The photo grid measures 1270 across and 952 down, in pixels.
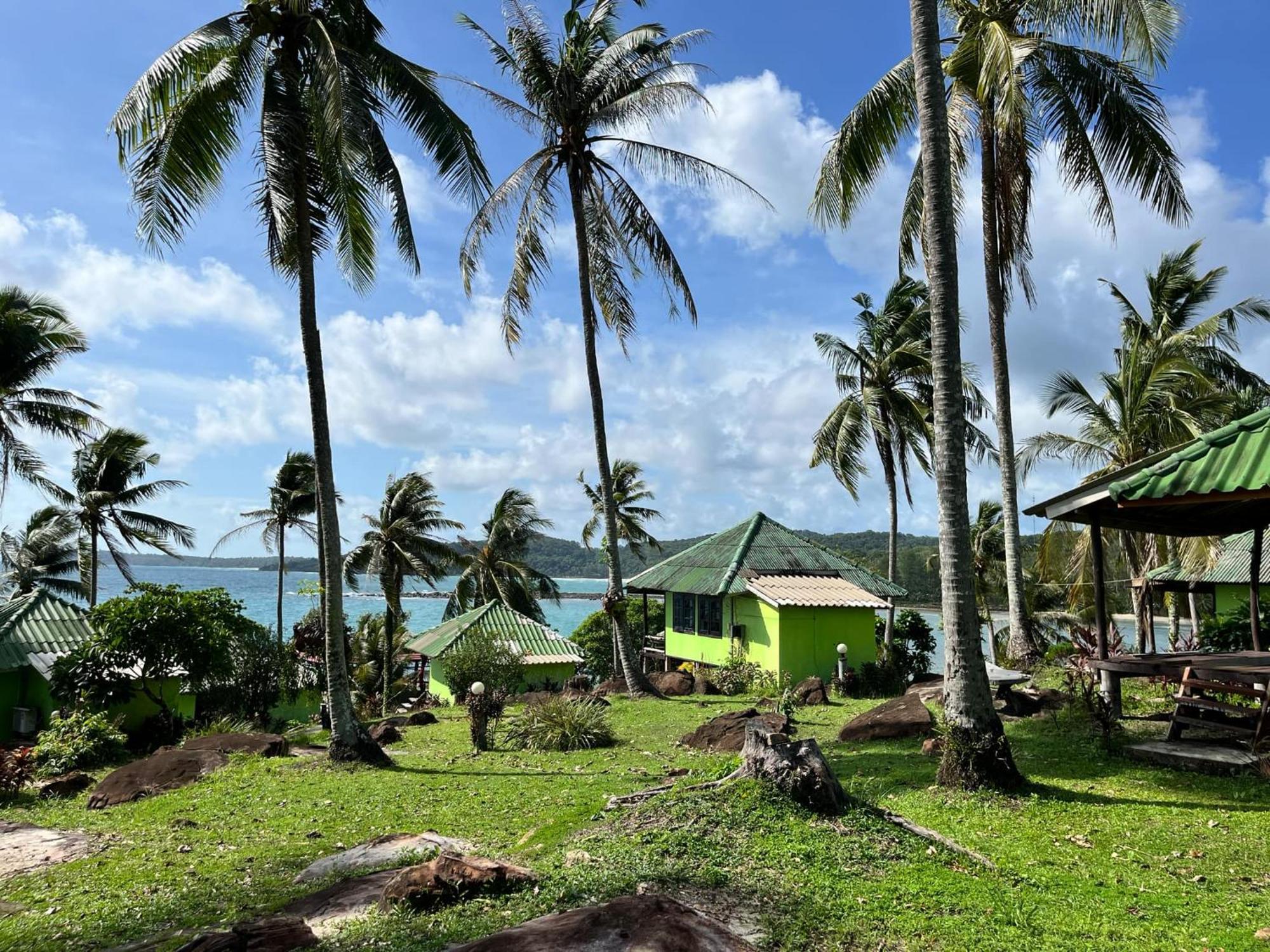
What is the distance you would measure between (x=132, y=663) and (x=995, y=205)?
2037 centimetres

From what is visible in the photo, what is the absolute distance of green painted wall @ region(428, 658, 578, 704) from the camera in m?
25.8

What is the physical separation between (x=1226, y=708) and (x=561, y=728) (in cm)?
938

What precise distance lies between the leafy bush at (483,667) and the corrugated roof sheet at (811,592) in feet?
22.7

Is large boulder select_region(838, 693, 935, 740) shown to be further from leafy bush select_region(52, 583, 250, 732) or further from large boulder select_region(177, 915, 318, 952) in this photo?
leafy bush select_region(52, 583, 250, 732)

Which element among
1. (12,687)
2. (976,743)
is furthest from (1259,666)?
(12,687)

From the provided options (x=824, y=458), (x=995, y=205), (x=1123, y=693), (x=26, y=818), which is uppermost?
(x=995, y=205)

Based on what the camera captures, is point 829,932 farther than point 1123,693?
No

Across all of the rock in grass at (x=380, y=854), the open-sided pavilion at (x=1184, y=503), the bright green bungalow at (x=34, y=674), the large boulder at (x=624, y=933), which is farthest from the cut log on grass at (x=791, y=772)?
the bright green bungalow at (x=34, y=674)

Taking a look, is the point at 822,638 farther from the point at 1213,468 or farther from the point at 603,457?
the point at 1213,468

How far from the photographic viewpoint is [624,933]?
13.0 feet

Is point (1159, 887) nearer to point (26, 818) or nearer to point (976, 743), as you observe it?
point (976, 743)

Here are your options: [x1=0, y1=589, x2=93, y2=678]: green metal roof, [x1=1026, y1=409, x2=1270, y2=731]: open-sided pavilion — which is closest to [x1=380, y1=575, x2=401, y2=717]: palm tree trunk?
[x1=0, y1=589, x2=93, y2=678]: green metal roof

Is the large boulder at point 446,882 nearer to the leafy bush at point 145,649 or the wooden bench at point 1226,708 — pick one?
the wooden bench at point 1226,708

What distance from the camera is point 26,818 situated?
1092 cm
